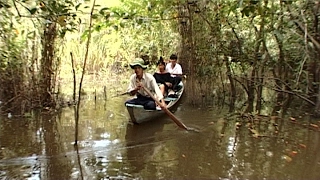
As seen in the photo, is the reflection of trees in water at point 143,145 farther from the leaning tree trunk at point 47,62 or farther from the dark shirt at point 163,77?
the leaning tree trunk at point 47,62

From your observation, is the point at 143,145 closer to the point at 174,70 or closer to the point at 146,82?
the point at 146,82

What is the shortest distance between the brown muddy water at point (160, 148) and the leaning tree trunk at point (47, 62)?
0.57 metres

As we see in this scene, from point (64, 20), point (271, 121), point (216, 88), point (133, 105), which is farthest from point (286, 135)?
point (64, 20)

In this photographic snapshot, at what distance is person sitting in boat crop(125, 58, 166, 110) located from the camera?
6706 millimetres

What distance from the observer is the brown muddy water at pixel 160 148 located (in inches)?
186

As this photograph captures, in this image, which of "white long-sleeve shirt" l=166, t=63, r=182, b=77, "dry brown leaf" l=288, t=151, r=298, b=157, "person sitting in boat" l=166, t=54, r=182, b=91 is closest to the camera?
"dry brown leaf" l=288, t=151, r=298, b=157

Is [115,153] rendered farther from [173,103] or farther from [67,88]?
[67,88]

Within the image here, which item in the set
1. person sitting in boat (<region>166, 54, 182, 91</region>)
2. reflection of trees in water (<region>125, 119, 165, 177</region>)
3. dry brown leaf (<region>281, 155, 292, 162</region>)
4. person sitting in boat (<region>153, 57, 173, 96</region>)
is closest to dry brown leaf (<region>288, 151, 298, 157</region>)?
dry brown leaf (<region>281, 155, 292, 162</region>)

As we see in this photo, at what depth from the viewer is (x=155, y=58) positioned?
49.8 ft

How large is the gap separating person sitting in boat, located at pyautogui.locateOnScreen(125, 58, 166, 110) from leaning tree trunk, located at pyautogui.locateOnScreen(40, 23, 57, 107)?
2029 mm

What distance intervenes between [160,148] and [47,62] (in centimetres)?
350

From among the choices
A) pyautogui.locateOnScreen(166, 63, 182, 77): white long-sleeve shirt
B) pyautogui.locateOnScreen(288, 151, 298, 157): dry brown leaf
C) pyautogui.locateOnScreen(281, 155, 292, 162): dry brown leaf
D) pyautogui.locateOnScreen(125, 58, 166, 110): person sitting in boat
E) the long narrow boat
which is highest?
pyautogui.locateOnScreen(166, 63, 182, 77): white long-sleeve shirt

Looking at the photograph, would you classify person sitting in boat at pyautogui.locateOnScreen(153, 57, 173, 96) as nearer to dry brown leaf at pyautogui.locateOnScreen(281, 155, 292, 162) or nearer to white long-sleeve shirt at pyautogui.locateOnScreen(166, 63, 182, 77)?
white long-sleeve shirt at pyautogui.locateOnScreen(166, 63, 182, 77)

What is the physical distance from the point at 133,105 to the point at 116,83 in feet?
21.1
